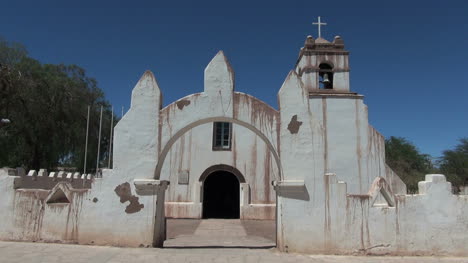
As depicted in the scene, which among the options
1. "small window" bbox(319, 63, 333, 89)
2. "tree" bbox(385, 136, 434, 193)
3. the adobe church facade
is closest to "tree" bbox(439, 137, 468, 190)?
"tree" bbox(385, 136, 434, 193)

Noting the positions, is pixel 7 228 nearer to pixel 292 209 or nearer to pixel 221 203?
pixel 292 209

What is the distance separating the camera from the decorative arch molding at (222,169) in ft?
53.9

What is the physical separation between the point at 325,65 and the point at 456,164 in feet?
75.5

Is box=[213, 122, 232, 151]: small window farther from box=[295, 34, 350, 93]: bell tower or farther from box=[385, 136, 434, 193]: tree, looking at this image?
box=[385, 136, 434, 193]: tree

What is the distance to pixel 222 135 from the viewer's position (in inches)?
673

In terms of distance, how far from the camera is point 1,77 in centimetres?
2036

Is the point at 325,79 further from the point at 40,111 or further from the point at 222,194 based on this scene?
the point at 40,111

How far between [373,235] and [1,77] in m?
21.4

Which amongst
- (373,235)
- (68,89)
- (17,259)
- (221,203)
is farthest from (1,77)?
(373,235)

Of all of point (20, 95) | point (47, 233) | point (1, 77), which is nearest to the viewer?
point (47, 233)

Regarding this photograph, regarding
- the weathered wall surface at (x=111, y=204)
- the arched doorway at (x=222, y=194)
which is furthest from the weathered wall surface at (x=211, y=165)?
the weathered wall surface at (x=111, y=204)

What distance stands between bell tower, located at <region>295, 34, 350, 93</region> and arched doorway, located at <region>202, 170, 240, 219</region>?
6.18 meters

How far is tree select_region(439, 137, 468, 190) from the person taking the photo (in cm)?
2997

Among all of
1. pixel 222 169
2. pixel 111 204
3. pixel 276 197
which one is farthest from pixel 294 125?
pixel 222 169
